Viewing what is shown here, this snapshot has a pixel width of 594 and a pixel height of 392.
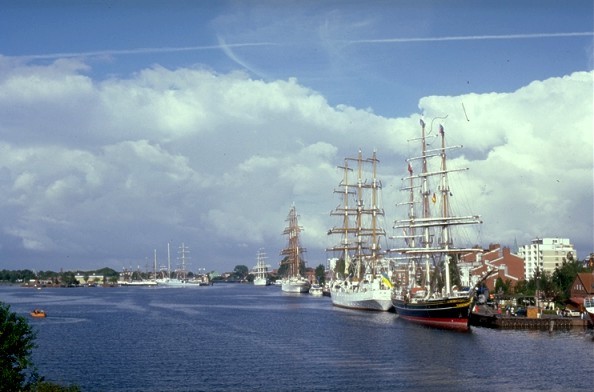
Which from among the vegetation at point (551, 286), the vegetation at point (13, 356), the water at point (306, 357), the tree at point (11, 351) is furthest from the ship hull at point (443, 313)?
the tree at point (11, 351)

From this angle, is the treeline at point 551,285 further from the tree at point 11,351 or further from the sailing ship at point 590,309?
the tree at point 11,351

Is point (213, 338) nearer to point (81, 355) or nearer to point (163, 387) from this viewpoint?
point (81, 355)

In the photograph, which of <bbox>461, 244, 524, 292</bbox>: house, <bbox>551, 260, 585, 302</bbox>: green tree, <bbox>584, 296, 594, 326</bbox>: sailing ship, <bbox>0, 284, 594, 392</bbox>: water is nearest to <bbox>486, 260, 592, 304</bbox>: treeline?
<bbox>551, 260, 585, 302</bbox>: green tree

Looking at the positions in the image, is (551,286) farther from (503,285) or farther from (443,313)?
(443,313)

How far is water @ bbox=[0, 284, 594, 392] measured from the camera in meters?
46.4

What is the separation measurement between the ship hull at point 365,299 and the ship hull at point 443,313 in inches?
811

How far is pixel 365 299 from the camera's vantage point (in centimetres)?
11881

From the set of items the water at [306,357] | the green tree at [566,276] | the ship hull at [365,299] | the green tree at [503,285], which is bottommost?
the water at [306,357]

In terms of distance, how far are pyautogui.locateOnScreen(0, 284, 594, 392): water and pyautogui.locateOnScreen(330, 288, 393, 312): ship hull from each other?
85.0 feet

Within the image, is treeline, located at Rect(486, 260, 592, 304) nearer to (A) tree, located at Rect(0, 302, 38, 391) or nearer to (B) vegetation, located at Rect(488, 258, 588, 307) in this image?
(B) vegetation, located at Rect(488, 258, 588, 307)

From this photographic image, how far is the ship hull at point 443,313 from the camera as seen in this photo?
8106cm

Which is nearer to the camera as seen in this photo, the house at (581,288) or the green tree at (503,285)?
the house at (581,288)

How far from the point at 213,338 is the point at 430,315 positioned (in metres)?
27.5

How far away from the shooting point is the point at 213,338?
71062 millimetres
